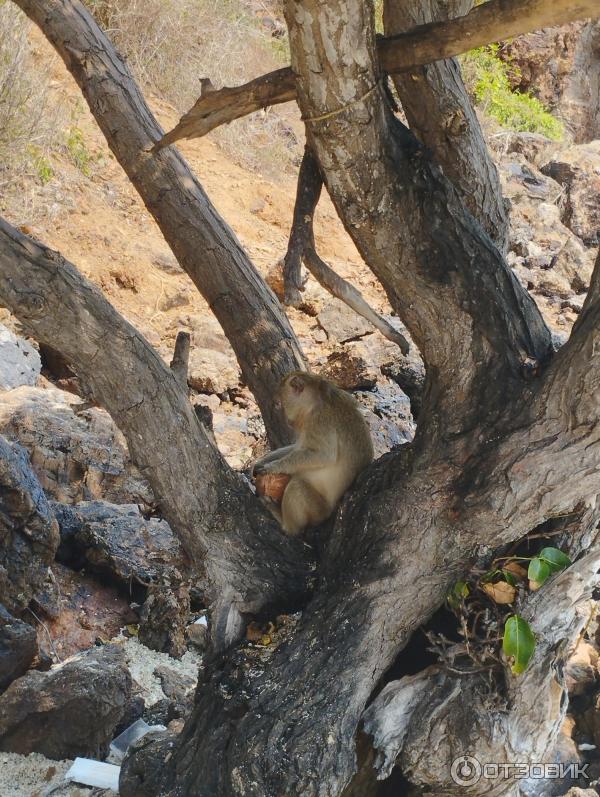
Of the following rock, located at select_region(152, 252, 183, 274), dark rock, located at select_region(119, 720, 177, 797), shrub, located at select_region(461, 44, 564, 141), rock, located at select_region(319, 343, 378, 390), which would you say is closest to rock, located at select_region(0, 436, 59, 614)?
dark rock, located at select_region(119, 720, 177, 797)

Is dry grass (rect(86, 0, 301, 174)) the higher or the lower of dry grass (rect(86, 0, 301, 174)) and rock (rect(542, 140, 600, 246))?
the higher

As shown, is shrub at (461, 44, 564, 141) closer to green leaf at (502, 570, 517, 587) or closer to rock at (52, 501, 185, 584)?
rock at (52, 501, 185, 584)

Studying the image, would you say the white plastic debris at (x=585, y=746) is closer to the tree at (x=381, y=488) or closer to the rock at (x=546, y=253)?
the tree at (x=381, y=488)

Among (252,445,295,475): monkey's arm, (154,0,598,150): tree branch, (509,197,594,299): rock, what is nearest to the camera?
(154,0,598,150): tree branch

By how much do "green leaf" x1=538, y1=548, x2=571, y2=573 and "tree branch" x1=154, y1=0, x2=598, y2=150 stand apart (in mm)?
1899

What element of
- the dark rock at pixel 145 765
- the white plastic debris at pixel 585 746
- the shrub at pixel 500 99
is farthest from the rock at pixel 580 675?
the shrub at pixel 500 99

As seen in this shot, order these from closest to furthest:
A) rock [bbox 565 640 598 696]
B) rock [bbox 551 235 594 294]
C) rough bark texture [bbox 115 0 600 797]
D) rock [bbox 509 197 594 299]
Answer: rough bark texture [bbox 115 0 600 797]
rock [bbox 565 640 598 696]
rock [bbox 509 197 594 299]
rock [bbox 551 235 594 294]

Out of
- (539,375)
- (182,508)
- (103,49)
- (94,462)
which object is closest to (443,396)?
(539,375)

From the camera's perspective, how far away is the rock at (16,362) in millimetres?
7473

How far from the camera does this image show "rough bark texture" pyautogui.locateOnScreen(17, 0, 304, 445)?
16.3 feet

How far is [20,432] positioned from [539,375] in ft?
13.9

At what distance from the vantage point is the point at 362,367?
7555mm

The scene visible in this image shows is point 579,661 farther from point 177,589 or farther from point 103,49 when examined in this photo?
point 103,49

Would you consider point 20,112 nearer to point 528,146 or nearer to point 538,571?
point 528,146
